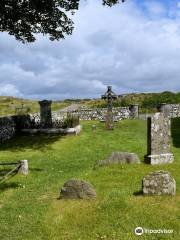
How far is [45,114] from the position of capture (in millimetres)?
35469

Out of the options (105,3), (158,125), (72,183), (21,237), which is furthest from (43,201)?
(105,3)

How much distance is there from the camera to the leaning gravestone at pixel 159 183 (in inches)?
507

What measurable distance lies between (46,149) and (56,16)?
28.6 ft

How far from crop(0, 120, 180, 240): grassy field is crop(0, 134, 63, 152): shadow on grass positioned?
3401 millimetres

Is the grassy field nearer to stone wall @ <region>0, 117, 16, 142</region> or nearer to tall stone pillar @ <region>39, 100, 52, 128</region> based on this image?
stone wall @ <region>0, 117, 16, 142</region>

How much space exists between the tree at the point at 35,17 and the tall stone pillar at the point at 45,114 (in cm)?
568

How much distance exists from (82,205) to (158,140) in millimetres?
8300

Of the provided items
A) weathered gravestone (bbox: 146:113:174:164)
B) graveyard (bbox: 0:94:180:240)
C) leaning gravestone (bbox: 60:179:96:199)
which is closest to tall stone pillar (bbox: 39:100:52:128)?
graveyard (bbox: 0:94:180:240)

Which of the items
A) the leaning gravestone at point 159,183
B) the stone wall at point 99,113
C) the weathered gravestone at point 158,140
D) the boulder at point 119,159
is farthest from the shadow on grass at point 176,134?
the leaning gravestone at point 159,183

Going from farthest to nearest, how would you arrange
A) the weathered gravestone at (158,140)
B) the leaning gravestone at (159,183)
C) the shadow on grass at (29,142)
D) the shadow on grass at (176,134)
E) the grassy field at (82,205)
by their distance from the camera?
1. the shadow on grass at (176,134)
2. the shadow on grass at (29,142)
3. the weathered gravestone at (158,140)
4. the leaning gravestone at (159,183)
5. the grassy field at (82,205)

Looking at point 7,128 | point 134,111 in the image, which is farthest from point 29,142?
point 134,111

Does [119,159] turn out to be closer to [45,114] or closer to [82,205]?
[82,205]

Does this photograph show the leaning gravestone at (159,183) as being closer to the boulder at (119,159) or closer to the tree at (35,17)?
the boulder at (119,159)

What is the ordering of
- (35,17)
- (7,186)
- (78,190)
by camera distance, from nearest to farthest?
(78,190) → (7,186) → (35,17)
